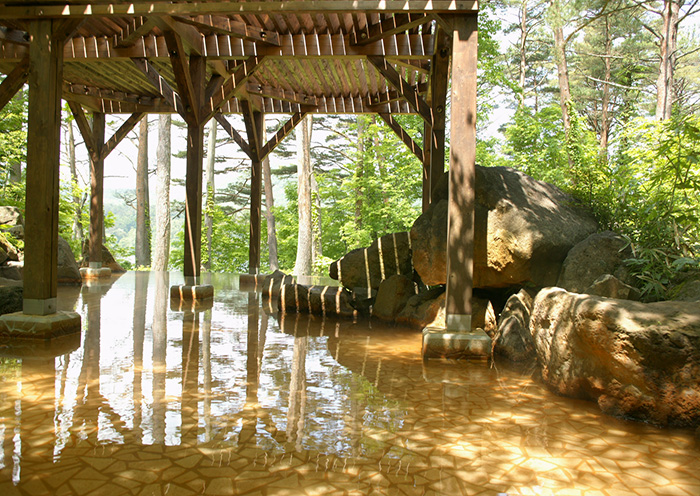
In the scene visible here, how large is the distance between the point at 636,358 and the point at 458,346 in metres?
1.77

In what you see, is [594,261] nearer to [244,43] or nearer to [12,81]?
[244,43]

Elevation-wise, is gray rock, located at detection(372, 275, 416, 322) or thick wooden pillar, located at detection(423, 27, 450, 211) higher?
thick wooden pillar, located at detection(423, 27, 450, 211)

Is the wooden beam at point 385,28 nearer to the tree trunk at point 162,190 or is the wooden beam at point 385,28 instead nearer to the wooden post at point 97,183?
the wooden post at point 97,183

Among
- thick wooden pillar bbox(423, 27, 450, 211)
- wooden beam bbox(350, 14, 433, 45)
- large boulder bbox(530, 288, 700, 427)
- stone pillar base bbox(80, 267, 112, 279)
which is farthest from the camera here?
stone pillar base bbox(80, 267, 112, 279)

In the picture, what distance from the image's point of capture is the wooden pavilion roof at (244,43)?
5090mm

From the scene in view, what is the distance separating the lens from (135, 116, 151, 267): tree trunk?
20.3 m

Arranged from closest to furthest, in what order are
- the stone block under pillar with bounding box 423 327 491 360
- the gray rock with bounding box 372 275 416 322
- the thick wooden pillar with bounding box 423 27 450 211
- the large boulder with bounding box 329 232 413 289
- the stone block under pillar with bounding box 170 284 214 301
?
the stone block under pillar with bounding box 423 327 491 360, the thick wooden pillar with bounding box 423 27 450 211, the gray rock with bounding box 372 275 416 322, the large boulder with bounding box 329 232 413 289, the stone block under pillar with bounding box 170 284 214 301

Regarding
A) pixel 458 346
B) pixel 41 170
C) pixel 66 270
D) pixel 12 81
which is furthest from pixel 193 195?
pixel 458 346

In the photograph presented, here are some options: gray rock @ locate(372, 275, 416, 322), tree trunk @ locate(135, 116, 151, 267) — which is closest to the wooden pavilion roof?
gray rock @ locate(372, 275, 416, 322)

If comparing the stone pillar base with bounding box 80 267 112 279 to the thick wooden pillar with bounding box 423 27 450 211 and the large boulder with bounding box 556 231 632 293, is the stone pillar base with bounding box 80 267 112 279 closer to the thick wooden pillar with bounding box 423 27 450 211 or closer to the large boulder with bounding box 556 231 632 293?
the thick wooden pillar with bounding box 423 27 450 211

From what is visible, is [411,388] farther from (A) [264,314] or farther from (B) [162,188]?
(B) [162,188]

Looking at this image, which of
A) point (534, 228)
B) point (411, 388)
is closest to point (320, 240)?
point (534, 228)

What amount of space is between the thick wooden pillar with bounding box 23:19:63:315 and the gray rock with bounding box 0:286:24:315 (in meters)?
0.84

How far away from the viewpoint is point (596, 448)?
2.72m
